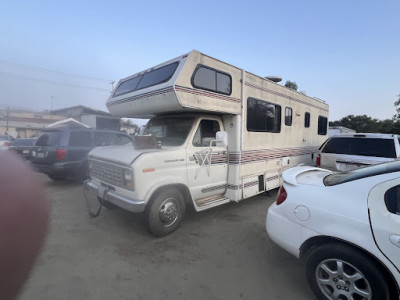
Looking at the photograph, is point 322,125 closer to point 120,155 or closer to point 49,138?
point 120,155

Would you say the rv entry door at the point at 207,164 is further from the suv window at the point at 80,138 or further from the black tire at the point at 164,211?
the suv window at the point at 80,138

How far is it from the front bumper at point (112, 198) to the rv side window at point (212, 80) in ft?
7.47

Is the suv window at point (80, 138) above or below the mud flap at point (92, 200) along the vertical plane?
above

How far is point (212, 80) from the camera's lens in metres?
4.41

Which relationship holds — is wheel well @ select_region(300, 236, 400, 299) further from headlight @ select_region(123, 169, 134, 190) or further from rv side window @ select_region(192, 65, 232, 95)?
rv side window @ select_region(192, 65, 232, 95)

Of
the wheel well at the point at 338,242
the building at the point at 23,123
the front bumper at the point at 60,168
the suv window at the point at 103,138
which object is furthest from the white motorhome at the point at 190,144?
the building at the point at 23,123

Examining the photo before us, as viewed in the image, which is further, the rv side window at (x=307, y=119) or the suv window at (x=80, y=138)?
the rv side window at (x=307, y=119)

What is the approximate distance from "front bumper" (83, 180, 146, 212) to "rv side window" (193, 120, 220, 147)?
1.60m

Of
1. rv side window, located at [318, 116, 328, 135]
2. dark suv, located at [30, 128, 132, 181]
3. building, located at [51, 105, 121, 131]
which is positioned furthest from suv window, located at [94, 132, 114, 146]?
building, located at [51, 105, 121, 131]

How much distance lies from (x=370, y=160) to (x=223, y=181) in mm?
3511

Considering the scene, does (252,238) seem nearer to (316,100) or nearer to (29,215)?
(29,215)

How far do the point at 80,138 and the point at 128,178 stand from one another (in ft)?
14.9

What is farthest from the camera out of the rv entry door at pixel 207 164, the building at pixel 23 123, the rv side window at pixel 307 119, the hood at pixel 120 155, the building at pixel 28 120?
the building at pixel 23 123

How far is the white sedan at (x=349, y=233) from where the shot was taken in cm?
202
